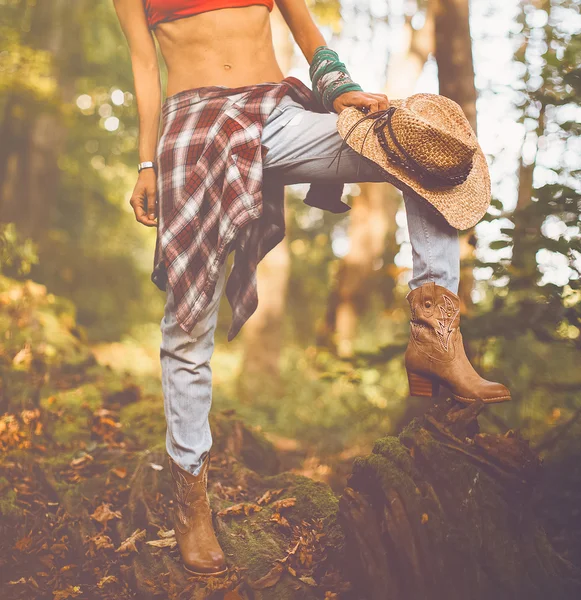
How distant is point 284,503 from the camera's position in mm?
2807

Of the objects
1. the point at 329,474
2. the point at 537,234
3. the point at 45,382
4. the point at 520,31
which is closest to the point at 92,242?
the point at 45,382

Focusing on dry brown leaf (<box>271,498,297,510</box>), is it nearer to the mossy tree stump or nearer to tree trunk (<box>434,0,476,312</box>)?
the mossy tree stump

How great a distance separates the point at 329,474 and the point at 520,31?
328 centimetres

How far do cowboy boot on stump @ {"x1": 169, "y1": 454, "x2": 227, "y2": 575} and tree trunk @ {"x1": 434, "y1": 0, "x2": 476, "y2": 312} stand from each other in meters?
2.16

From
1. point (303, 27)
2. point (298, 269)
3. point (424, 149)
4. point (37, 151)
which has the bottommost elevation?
point (298, 269)

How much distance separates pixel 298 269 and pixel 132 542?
8835 mm

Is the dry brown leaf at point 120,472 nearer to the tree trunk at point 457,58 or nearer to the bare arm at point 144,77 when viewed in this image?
the bare arm at point 144,77

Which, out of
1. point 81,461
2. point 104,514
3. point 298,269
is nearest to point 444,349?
point 104,514

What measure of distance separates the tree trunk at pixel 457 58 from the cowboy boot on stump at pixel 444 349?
68.4 inches

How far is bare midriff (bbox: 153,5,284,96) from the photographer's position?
2521 millimetres

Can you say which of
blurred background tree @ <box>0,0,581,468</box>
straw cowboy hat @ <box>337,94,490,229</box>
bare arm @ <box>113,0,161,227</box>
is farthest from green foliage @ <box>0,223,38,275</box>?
straw cowboy hat @ <box>337,94,490,229</box>

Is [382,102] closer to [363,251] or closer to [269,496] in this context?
[269,496]

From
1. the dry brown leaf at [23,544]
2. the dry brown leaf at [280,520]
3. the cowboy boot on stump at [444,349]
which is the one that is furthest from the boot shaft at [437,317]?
the dry brown leaf at [23,544]

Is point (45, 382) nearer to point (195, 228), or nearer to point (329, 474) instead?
point (329, 474)
